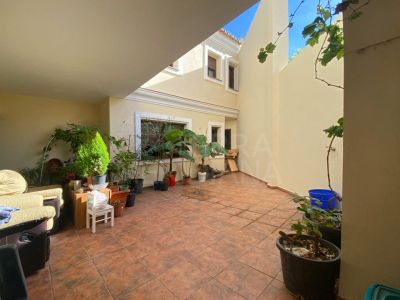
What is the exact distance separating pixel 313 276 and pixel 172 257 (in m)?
1.41

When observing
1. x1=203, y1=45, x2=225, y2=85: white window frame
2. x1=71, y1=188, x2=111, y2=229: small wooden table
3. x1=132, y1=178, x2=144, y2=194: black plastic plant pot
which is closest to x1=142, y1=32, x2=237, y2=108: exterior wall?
x1=203, y1=45, x2=225, y2=85: white window frame

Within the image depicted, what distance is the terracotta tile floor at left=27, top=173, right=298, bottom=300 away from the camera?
159cm

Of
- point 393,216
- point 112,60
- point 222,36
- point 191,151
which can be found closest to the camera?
point 393,216

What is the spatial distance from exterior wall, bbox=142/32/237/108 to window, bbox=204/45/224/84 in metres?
0.18

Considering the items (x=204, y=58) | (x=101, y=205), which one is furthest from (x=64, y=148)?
(x=204, y=58)

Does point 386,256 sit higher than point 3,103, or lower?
lower

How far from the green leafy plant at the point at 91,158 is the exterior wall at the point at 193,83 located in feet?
9.03

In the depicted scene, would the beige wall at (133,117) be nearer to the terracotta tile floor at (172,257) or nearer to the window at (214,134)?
the window at (214,134)

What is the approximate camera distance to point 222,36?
289 inches

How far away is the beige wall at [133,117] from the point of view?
4.53m

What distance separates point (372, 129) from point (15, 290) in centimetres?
244

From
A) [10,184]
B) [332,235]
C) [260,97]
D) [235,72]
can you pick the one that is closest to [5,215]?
[10,184]

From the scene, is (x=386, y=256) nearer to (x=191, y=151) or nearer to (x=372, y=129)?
(x=372, y=129)

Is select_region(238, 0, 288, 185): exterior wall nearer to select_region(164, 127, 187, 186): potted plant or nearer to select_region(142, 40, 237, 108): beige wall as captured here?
select_region(142, 40, 237, 108): beige wall
